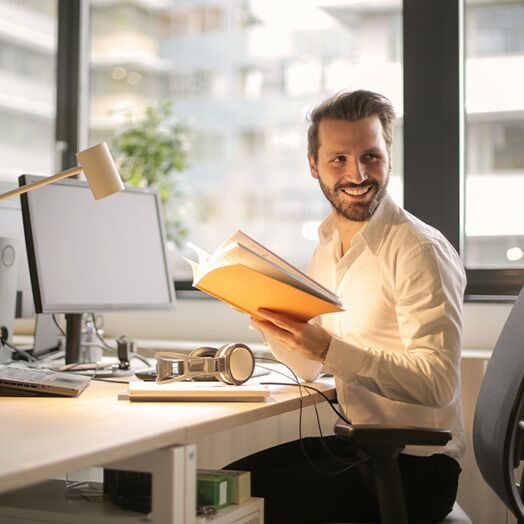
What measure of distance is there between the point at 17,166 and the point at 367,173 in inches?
87.7

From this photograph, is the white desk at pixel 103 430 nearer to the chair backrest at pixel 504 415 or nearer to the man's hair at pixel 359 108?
the chair backrest at pixel 504 415

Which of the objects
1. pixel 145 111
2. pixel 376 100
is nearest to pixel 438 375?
pixel 376 100

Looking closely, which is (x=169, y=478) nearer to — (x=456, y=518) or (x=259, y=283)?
(x=259, y=283)

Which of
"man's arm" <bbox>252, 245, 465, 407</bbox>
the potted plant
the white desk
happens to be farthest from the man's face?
the potted plant

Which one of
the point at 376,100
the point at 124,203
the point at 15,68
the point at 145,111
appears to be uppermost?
the point at 15,68

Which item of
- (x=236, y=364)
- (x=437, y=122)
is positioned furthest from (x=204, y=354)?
(x=437, y=122)

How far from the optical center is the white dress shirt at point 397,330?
1786mm

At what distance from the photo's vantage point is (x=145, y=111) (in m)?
3.62

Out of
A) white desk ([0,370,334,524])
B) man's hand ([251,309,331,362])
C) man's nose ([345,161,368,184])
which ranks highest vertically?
man's nose ([345,161,368,184])

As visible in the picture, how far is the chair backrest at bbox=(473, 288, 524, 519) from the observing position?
1606 mm

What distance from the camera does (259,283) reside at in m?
1.73

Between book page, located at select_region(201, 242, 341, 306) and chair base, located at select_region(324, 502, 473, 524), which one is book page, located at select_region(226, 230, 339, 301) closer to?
book page, located at select_region(201, 242, 341, 306)

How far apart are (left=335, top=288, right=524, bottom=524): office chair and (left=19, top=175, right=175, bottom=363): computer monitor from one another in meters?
0.94

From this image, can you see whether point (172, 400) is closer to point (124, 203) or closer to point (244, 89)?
point (124, 203)
